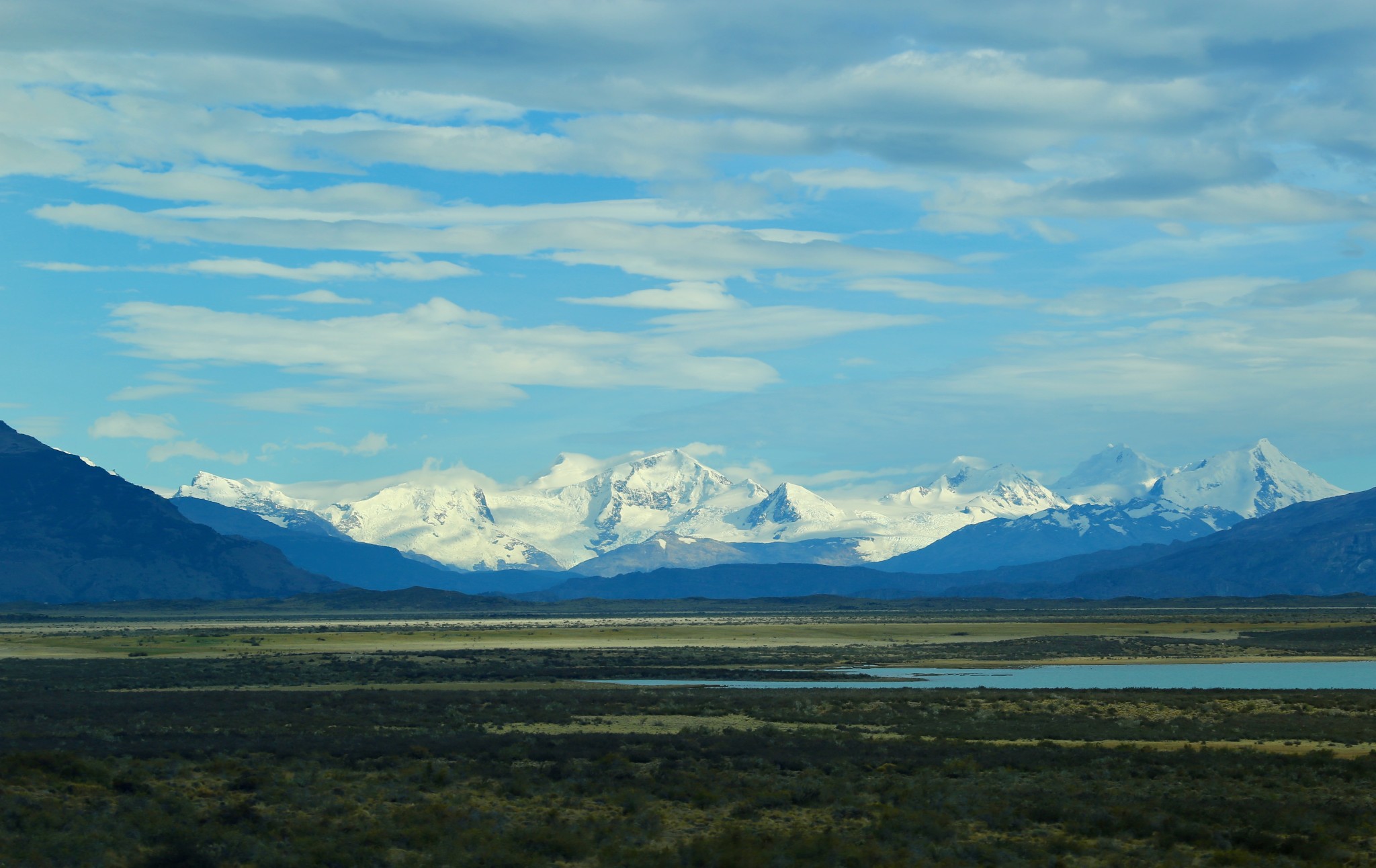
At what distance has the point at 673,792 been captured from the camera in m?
31.2

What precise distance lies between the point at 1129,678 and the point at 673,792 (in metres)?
53.1

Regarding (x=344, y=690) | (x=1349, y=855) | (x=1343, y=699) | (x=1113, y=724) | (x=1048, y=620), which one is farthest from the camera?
(x=1048, y=620)

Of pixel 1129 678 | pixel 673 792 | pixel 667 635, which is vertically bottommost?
pixel 667 635

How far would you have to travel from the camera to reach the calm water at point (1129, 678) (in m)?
70.3

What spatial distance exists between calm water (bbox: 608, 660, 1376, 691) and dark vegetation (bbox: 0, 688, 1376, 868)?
21.8 m

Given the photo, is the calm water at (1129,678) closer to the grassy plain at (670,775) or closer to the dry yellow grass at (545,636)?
the grassy plain at (670,775)

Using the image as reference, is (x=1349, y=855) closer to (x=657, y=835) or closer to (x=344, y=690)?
(x=657, y=835)

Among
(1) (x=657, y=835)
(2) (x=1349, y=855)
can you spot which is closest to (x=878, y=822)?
(1) (x=657, y=835)

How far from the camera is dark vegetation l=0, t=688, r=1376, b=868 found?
25031mm

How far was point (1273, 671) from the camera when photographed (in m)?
82.2

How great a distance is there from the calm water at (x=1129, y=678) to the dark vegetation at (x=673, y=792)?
2182 cm

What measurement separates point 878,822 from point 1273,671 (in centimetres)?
6375

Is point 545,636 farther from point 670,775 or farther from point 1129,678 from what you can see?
point 670,775

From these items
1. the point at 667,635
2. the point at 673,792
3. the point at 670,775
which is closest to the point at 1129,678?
the point at 670,775
